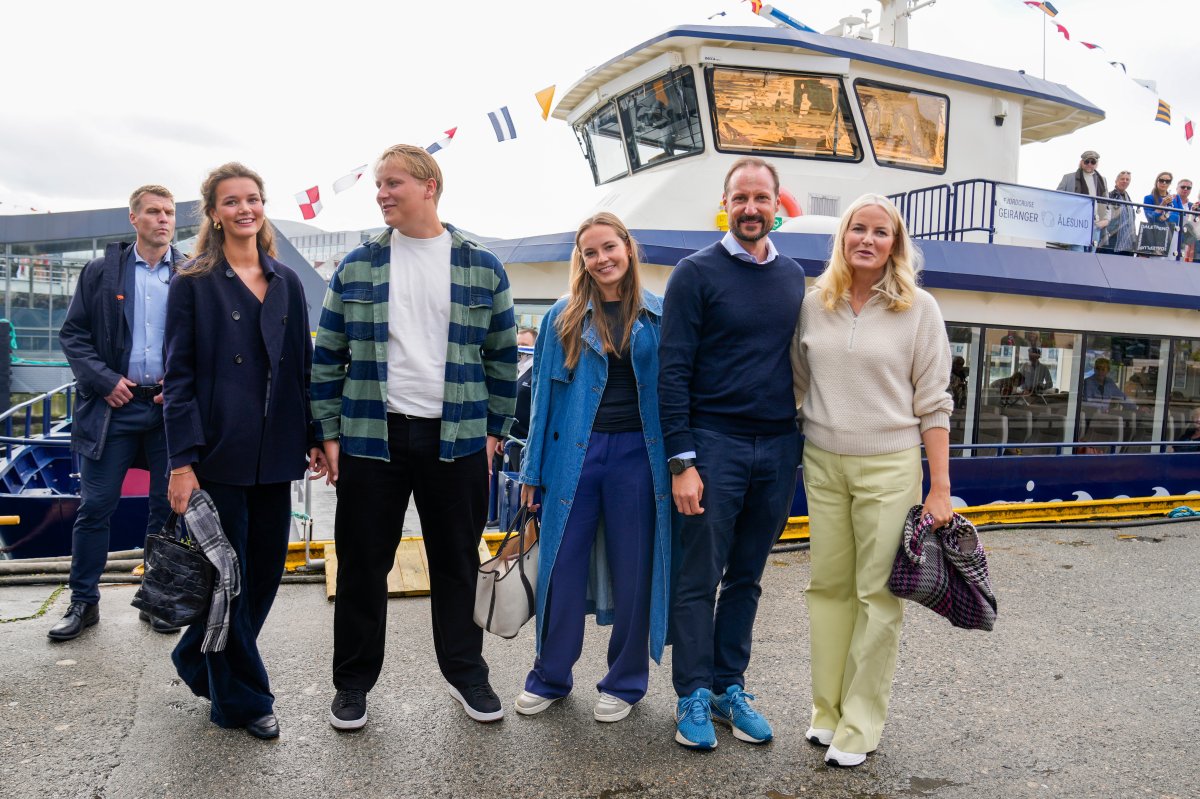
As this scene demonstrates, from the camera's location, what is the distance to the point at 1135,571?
5375 mm

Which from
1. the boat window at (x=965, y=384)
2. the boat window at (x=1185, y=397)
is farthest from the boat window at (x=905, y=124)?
the boat window at (x=1185, y=397)

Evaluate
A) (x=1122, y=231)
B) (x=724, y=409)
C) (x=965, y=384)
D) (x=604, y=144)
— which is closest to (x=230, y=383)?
(x=724, y=409)

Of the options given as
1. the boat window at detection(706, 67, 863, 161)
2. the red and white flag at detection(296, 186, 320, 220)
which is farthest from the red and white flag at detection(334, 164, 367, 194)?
the boat window at detection(706, 67, 863, 161)

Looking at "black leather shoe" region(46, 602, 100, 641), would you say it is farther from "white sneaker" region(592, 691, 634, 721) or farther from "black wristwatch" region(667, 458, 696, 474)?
"black wristwatch" region(667, 458, 696, 474)

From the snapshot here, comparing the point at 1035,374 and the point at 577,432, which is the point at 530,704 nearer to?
the point at 577,432

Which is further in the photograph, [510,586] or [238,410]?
[510,586]

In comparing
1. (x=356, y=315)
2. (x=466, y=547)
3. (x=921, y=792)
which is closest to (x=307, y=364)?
(x=356, y=315)

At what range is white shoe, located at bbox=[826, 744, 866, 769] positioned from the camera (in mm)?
2719

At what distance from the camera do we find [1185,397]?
28.5 ft

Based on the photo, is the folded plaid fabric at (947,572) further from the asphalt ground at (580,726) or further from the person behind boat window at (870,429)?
the asphalt ground at (580,726)

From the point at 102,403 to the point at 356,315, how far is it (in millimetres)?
1485

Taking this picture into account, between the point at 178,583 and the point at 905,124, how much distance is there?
27.4 feet

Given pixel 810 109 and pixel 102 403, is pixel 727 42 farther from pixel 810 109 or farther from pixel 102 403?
pixel 102 403

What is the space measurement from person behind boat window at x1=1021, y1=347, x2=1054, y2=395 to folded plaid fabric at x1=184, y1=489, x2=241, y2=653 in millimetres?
7130
